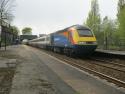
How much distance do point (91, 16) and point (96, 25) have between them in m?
8.65

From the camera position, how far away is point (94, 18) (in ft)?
283

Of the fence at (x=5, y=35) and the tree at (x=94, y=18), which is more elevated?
the tree at (x=94, y=18)

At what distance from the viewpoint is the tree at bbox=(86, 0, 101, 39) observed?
8031cm

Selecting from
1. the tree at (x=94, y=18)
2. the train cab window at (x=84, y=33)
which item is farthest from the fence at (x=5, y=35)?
the tree at (x=94, y=18)

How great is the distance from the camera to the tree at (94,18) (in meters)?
80.3

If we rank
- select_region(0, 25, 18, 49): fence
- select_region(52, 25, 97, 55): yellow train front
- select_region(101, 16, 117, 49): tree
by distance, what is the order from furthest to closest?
1. select_region(101, 16, 117, 49): tree
2. select_region(0, 25, 18, 49): fence
3. select_region(52, 25, 97, 55): yellow train front

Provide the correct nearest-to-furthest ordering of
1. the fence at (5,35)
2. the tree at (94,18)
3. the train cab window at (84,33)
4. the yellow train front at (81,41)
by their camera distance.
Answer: the yellow train front at (81,41), the train cab window at (84,33), the fence at (5,35), the tree at (94,18)

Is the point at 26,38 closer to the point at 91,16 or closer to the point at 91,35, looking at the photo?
the point at 91,16

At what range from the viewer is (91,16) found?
288 ft

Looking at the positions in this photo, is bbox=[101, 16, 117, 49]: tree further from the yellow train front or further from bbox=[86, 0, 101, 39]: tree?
the yellow train front

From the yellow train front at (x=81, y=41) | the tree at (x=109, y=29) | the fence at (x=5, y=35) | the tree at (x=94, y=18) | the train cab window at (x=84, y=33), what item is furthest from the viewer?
the tree at (x=94, y=18)

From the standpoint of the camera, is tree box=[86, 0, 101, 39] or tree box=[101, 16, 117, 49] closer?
tree box=[101, 16, 117, 49]

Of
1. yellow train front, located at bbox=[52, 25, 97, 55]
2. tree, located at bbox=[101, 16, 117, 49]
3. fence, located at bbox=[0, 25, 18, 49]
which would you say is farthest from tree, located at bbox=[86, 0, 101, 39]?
yellow train front, located at bbox=[52, 25, 97, 55]

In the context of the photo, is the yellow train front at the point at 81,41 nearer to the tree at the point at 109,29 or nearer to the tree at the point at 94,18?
the tree at the point at 109,29
